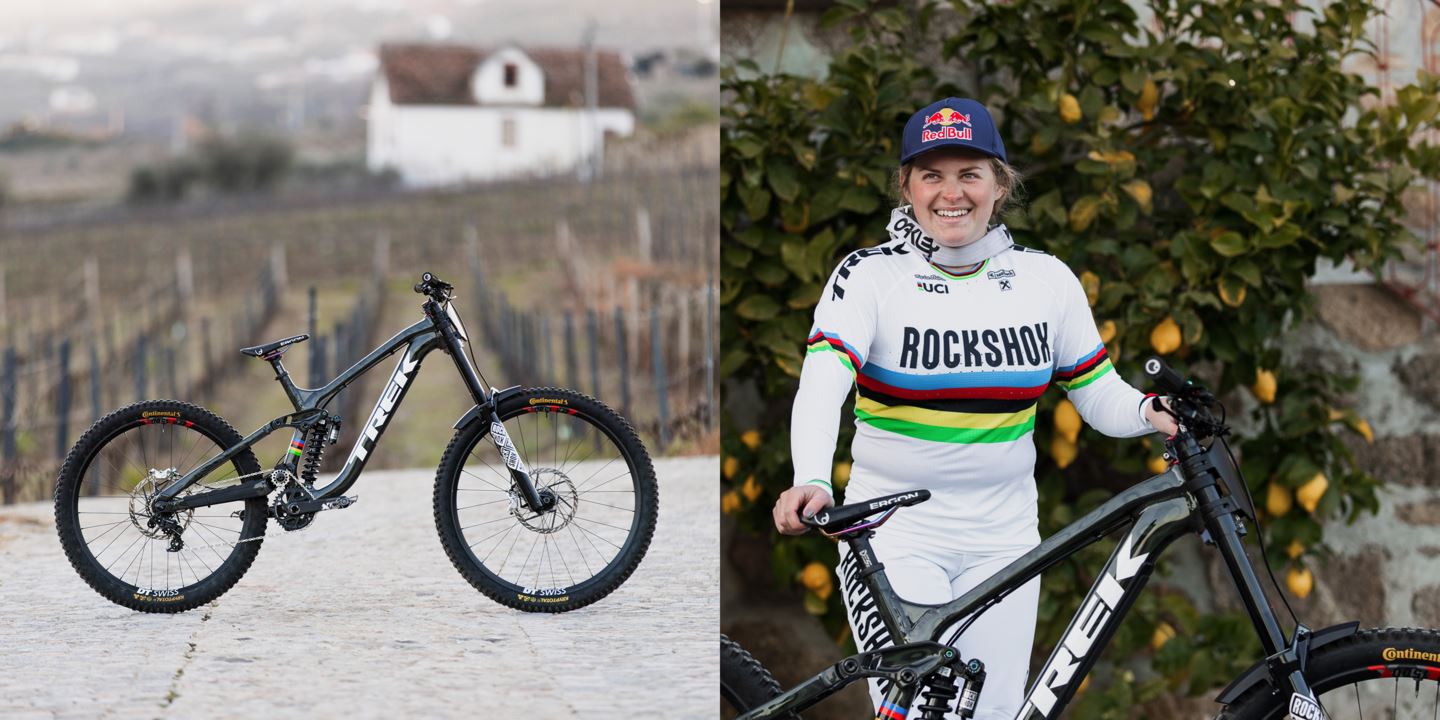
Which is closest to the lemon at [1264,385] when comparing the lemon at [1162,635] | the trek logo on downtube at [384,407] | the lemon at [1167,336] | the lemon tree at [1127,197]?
the lemon tree at [1127,197]

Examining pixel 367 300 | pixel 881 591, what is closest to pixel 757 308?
pixel 367 300

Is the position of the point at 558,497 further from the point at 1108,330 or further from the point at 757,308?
the point at 1108,330

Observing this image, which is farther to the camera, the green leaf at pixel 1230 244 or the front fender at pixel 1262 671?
the green leaf at pixel 1230 244

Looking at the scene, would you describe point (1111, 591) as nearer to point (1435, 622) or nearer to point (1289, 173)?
point (1289, 173)

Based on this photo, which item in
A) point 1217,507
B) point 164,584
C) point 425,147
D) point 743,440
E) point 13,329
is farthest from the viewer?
point 425,147

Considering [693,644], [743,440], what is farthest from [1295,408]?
[693,644]

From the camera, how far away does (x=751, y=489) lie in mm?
3338

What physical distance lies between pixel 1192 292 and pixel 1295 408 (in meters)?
0.45

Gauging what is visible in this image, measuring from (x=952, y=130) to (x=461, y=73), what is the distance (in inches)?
63.4

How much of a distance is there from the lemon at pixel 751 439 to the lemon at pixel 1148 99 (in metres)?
1.16

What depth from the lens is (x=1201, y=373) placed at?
11.9ft

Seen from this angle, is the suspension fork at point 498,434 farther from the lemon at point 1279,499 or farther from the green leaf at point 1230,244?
the lemon at point 1279,499

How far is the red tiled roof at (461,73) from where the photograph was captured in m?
3.49

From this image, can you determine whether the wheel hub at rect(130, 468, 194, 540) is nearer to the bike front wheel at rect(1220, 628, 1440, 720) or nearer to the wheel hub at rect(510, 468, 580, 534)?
the wheel hub at rect(510, 468, 580, 534)
